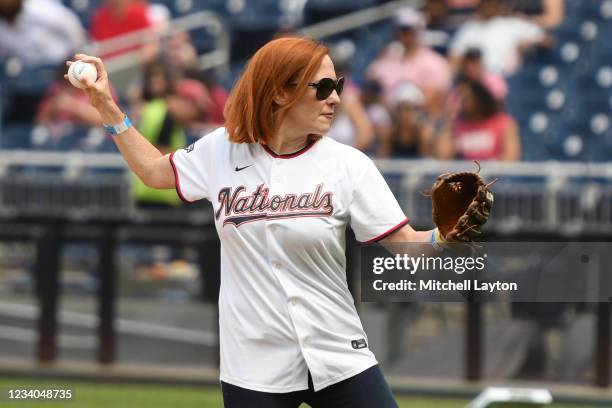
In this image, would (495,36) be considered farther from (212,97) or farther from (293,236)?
(293,236)

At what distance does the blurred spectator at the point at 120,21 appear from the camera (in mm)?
13203

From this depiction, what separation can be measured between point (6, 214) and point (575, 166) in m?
4.51

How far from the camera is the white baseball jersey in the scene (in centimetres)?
366

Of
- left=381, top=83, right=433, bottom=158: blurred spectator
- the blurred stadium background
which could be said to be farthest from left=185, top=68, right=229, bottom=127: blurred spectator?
left=381, top=83, right=433, bottom=158: blurred spectator

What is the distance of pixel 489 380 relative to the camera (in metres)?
9.34

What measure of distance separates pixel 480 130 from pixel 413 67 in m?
1.09

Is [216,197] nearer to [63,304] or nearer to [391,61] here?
[63,304]

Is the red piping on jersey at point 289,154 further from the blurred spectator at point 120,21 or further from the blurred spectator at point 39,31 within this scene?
the blurred spectator at point 39,31

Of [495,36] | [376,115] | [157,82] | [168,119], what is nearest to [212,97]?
[157,82]

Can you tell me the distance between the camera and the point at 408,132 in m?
11.4

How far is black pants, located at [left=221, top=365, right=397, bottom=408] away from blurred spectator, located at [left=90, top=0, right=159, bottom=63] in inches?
385

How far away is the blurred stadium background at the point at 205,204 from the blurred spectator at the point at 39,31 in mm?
20

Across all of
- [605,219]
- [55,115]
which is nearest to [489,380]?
[605,219]

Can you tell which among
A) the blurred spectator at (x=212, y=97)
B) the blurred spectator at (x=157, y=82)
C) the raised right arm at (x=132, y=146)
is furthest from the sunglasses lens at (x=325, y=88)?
the blurred spectator at (x=212, y=97)
